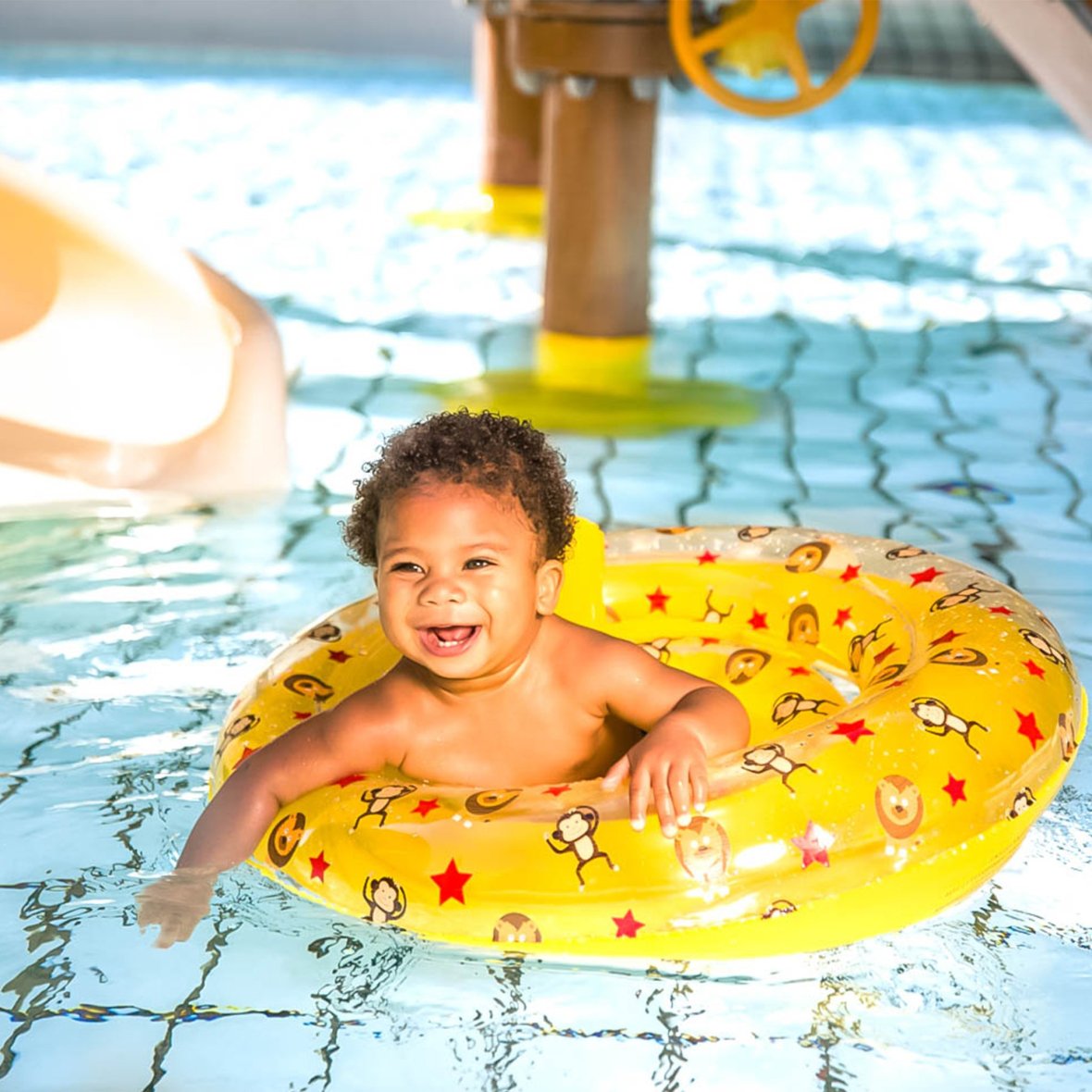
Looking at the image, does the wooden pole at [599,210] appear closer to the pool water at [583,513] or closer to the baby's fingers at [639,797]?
the pool water at [583,513]

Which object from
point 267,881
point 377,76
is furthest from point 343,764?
point 377,76

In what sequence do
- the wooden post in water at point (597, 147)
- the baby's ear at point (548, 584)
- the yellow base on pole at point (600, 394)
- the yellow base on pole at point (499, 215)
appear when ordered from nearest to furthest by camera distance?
1. the baby's ear at point (548, 584)
2. the yellow base on pole at point (600, 394)
3. the wooden post in water at point (597, 147)
4. the yellow base on pole at point (499, 215)

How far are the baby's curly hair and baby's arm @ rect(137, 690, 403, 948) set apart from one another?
0.21 metres

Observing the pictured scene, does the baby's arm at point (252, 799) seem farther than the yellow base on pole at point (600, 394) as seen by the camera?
No

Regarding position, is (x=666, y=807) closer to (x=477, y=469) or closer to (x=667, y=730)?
(x=667, y=730)

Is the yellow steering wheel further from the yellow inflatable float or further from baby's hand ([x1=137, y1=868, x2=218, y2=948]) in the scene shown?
baby's hand ([x1=137, y1=868, x2=218, y2=948])

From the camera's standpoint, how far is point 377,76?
10.2m

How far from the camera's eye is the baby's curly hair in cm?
184

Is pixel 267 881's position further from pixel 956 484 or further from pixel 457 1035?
pixel 956 484

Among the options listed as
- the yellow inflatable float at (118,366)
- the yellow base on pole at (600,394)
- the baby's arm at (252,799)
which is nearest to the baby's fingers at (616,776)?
the baby's arm at (252,799)

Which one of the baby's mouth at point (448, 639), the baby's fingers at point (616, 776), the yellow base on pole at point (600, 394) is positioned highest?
the baby's mouth at point (448, 639)

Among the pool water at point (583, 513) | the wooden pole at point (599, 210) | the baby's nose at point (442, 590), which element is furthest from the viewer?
the wooden pole at point (599, 210)

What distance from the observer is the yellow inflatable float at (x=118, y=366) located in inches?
133

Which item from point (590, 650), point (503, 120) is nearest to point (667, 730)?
→ point (590, 650)
